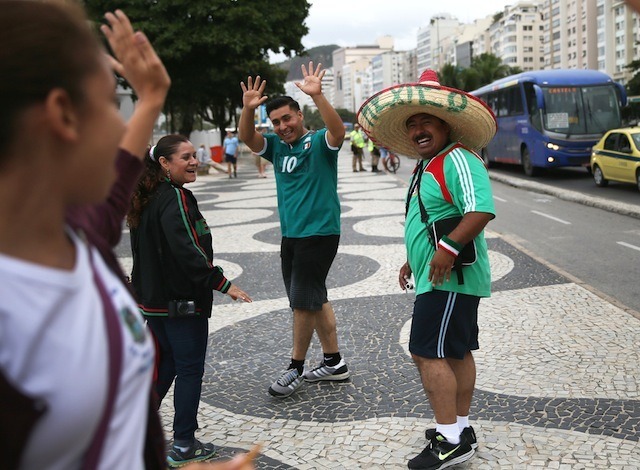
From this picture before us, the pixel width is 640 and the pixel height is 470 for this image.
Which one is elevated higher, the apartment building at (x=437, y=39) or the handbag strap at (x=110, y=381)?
the apartment building at (x=437, y=39)

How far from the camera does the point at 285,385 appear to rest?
167 inches

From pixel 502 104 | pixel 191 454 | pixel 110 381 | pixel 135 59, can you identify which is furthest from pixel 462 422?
pixel 502 104

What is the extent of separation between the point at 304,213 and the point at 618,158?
13841 mm

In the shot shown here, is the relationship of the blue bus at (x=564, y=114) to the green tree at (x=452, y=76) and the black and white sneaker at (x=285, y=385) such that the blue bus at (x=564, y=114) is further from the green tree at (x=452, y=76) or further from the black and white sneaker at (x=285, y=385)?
the green tree at (x=452, y=76)

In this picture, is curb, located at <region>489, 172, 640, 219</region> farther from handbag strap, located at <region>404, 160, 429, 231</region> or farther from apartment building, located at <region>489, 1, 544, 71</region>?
apartment building, located at <region>489, 1, 544, 71</region>

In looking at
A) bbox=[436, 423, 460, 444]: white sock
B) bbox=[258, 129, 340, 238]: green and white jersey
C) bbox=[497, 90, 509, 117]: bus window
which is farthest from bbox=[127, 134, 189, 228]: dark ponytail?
bbox=[497, 90, 509, 117]: bus window

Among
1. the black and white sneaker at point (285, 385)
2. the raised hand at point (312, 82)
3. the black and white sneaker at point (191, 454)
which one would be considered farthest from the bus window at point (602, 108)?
the black and white sneaker at point (191, 454)

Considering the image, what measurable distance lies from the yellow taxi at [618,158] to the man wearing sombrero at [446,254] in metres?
13.5

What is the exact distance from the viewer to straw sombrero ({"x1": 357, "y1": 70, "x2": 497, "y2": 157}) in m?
3.29

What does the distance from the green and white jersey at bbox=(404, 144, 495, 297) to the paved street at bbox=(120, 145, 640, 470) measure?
842 millimetres

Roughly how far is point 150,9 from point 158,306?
27.8 m

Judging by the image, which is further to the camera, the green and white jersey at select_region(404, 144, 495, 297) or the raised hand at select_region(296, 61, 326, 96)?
the raised hand at select_region(296, 61, 326, 96)

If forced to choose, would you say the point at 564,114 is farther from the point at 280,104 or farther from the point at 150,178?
the point at 150,178

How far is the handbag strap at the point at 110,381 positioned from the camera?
40.1 inches
